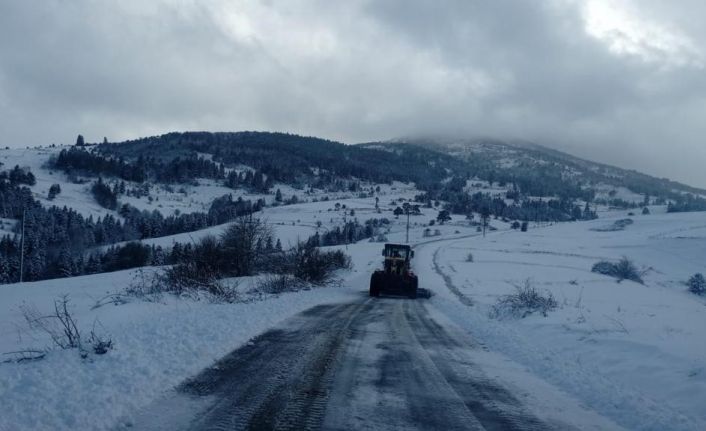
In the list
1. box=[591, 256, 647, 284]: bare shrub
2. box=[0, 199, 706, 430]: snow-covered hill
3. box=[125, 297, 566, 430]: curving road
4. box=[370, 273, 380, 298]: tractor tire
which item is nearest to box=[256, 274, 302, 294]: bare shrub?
box=[370, 273, 380, 298]: tractor tire

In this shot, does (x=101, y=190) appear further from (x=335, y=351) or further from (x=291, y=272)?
(x=335, y=351)

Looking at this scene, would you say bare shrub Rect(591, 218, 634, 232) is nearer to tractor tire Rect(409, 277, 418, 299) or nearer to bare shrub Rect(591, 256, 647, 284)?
bare shrub Rect(591, 256, 647, 284)

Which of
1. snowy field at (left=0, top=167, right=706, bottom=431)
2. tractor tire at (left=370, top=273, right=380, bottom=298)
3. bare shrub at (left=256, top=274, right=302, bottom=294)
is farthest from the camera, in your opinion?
tractor tire at (left=370, top=273, right=380, bottom=298)

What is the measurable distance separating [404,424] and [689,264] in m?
87.9

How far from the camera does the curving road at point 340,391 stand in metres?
5.89

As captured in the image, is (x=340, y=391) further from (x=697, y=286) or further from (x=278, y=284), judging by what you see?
(x=697, y=286)

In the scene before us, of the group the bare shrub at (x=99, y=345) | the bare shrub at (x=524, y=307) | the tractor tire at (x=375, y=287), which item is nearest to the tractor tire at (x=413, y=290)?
the tractor tire at (x=375, y=287)

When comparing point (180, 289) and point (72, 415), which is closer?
point (72, 415)

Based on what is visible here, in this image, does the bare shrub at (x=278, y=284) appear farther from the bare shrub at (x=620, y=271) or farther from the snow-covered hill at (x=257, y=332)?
the bare shrub at (x=620, y=271)

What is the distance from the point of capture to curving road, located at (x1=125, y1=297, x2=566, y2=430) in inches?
232

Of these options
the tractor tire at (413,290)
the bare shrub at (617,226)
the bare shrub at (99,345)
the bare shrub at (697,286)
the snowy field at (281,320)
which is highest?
the bare shrub at (617,226)

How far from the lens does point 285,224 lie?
4934 inches

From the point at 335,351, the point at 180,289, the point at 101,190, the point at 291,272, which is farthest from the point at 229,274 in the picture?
the point at 101,190

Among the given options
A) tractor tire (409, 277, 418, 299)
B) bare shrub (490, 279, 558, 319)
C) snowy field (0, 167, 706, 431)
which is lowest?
tractor tire (409, 277, 418, 299)
